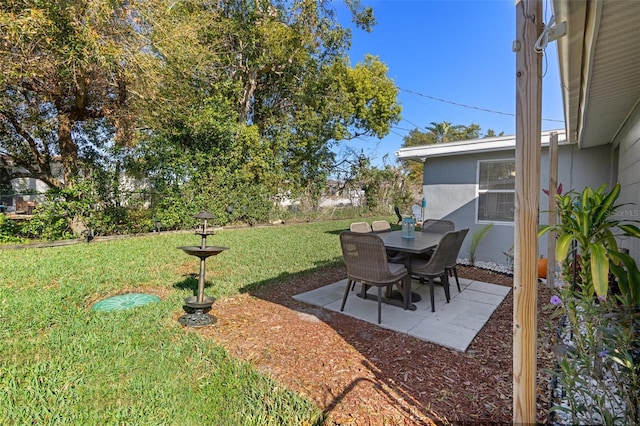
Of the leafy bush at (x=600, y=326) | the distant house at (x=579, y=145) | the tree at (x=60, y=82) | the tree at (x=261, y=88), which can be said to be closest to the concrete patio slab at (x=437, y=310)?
the leafy bush at (x=600, y=326)

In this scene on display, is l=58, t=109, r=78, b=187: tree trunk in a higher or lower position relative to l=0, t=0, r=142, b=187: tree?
lower

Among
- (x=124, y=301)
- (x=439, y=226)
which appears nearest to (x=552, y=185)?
(x=439, y=226)

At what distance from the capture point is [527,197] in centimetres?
143

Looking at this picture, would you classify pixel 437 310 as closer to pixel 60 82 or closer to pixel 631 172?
pixel 631 172

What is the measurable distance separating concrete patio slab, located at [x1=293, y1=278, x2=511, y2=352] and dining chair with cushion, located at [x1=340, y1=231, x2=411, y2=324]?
0.85 ft

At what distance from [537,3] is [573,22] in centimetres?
69

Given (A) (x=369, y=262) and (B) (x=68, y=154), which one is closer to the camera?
(A) (x=369, y=262)

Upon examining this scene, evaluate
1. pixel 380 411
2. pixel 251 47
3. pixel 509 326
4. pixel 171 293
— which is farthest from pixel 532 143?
pixel 251 47

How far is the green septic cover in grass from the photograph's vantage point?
3594mm

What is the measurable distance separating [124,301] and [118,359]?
145 cm

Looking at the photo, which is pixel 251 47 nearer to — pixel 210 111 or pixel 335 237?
pixel 210 111

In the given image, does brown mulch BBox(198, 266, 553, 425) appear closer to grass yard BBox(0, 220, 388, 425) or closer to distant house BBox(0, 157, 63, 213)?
grass yard BBox(0, 220, 388, 425)

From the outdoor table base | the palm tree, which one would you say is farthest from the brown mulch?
the palm tree

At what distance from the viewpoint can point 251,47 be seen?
11008mm
